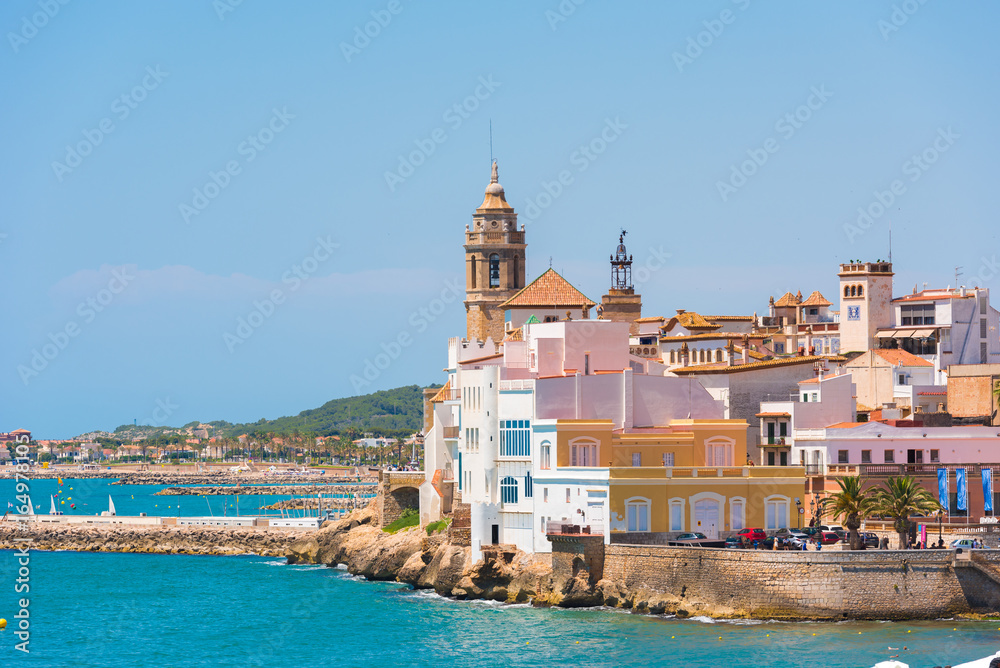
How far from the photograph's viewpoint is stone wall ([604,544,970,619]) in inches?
2260

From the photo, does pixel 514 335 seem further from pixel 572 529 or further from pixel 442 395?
pixel 572 529

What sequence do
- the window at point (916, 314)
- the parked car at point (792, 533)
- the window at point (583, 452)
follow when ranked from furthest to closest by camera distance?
the window at point (916, 314) → the window at point (583, 452) → the parked car at point (792, 533)

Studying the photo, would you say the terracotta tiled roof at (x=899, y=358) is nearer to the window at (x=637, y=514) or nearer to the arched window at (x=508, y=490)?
the arched window at (x=508, y=490)

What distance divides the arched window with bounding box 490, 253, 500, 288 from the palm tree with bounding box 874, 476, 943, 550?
Result: 40489 mm

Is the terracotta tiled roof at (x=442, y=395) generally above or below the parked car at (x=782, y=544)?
above

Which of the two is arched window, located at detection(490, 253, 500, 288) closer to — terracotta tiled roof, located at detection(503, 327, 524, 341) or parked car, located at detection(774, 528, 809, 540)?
terracotta tiled roof, located at detection(503, 327, 524, 341)

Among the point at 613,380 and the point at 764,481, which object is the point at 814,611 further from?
the point at 613,380

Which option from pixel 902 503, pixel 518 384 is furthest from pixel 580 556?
pixel 902 503

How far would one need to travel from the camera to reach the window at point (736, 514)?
64.9 metres

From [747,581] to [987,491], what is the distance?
50.3ft

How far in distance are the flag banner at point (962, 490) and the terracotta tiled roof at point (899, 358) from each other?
55.2 ft

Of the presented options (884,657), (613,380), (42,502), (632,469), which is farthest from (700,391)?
(42,502)

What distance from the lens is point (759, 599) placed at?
190 feet

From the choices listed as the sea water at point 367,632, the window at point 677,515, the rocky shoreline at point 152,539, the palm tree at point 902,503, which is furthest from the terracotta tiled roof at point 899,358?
the rocky shoreline at point 152,539
